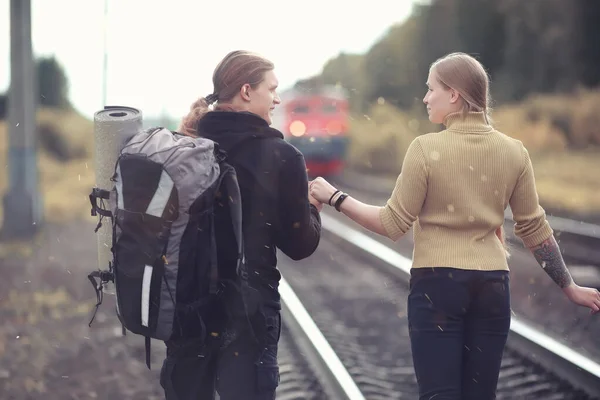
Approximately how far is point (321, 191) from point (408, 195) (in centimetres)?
46

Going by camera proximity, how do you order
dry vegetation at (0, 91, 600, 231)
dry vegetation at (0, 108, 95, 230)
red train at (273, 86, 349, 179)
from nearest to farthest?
1. dry vegetation at (0, 108, 95, 230)
2. dry vegetation at (0, 91, 600, 231)
3. red train at (273, 86, 349, 179)

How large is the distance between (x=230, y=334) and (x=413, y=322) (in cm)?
62

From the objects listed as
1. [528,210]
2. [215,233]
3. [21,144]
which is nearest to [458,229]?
[528,210]

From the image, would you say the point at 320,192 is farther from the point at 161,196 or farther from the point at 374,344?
the point at 374,344

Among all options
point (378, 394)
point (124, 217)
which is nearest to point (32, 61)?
point (378, 394)

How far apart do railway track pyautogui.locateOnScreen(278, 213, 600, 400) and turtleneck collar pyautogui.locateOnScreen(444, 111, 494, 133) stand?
2360mm

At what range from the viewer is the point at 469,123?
9.09 feet

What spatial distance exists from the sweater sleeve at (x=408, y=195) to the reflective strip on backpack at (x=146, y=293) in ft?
2.69

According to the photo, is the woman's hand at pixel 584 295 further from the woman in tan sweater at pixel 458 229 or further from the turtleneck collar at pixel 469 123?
the turtleneck collar at pixel 469 123

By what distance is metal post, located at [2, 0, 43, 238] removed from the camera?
1080 cm

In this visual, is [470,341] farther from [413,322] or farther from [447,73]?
[447,73]

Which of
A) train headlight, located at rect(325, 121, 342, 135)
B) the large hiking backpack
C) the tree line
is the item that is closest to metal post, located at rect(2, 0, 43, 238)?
the large hiking backpack

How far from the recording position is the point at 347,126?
23.2 m

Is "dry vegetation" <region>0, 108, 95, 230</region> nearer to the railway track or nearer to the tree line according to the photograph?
the railway track
